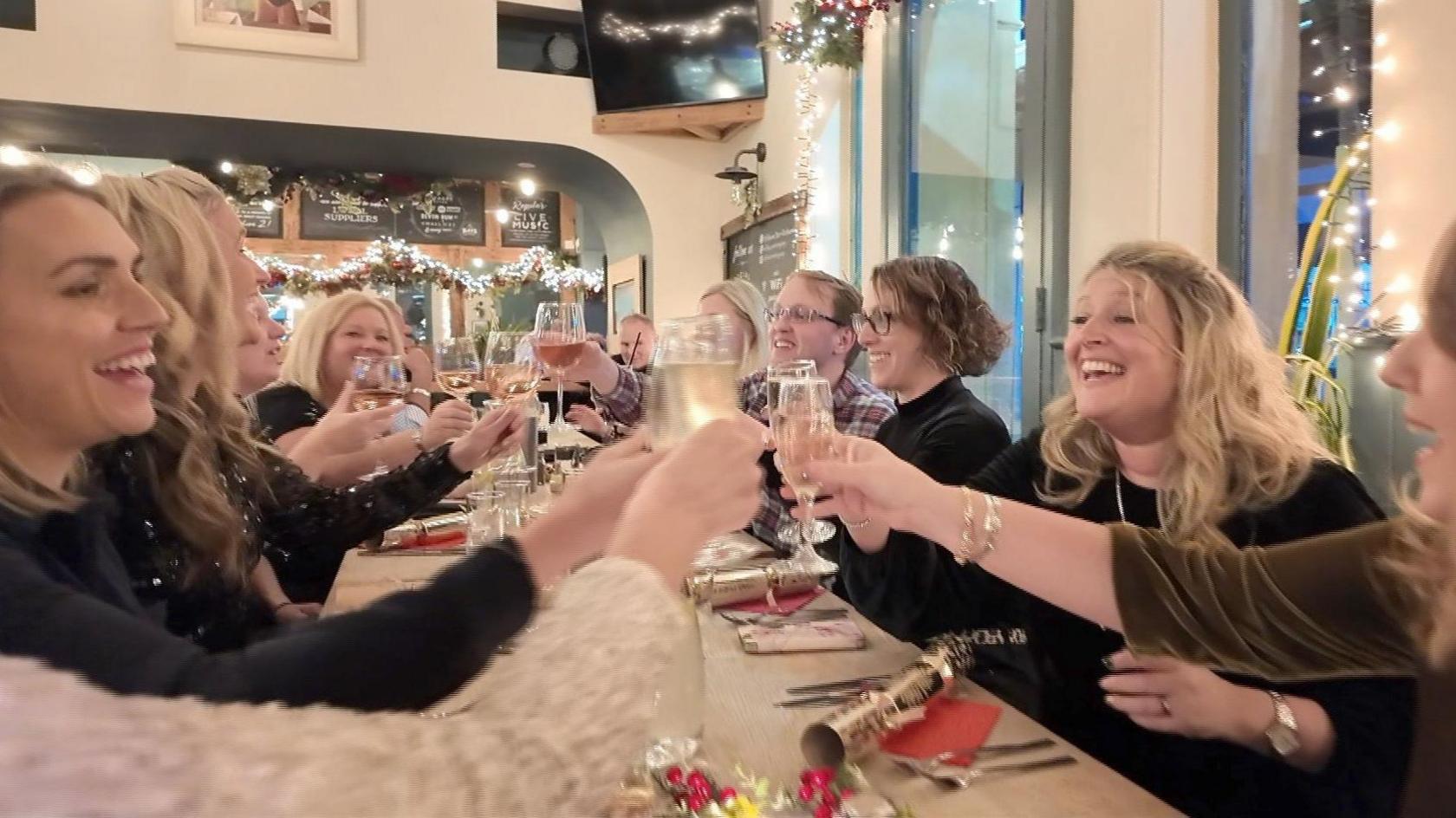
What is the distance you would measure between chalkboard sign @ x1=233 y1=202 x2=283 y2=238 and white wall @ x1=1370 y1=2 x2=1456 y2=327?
7979mm

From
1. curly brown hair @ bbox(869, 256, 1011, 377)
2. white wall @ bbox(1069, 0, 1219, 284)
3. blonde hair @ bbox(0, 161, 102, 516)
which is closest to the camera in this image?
blonde hair @ bbox(0, 161, 102, 516)

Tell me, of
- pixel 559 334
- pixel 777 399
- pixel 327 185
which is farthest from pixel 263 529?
pixel 327 185

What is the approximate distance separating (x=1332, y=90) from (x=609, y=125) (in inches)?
175

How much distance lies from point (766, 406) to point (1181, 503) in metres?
0.69

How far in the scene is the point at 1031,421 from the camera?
3.20 meters

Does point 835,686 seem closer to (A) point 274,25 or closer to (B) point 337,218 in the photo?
(A) point 274,25

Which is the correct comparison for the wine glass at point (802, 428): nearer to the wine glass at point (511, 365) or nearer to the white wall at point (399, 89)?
the wine glass at point (511, 365)

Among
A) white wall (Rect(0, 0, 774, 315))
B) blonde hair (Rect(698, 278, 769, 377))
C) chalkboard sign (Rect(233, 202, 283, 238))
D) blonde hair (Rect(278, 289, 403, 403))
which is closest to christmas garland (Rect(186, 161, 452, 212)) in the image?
chalkboard sign (Rect(233, 202, 283, 238))

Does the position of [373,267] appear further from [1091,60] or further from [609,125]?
[1091,60]

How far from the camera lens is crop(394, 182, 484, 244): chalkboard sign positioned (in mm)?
7961

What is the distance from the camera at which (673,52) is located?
5629mm

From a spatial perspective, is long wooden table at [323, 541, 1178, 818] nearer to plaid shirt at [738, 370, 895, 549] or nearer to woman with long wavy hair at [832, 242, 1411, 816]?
woman with long wavy hair at [832, 242, 1411, 816]

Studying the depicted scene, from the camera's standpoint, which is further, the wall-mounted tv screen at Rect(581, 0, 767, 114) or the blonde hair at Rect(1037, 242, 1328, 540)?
the wall-mounted tv screen at Rect(581, 0, 767, 114)

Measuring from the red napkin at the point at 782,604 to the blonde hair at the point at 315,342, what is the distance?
2040mm
